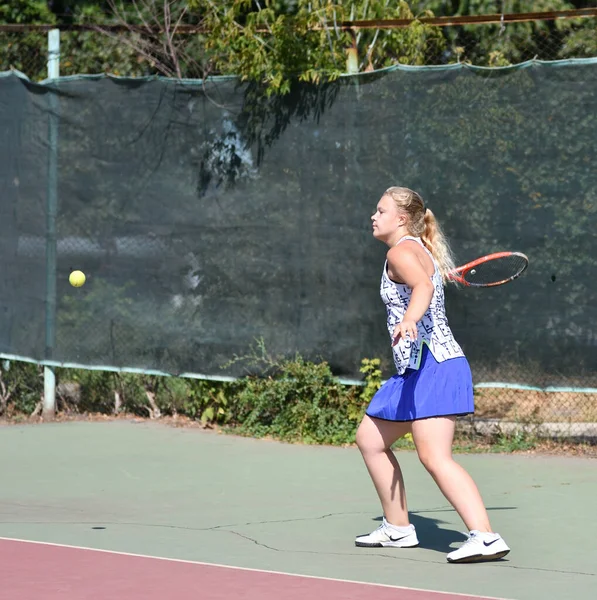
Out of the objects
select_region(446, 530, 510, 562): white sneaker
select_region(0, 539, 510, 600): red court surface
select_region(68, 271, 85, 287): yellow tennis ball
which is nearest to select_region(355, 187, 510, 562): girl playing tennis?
select_region(446, 530, 510, 562): white sneaker

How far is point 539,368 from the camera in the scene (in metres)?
7.54

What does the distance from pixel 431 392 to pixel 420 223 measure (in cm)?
75

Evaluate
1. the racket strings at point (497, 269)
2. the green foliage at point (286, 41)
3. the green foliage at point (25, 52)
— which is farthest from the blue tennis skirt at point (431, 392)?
the green foliage at point (25, 52)

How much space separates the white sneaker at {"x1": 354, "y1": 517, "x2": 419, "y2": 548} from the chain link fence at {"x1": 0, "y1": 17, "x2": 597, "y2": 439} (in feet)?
7.53

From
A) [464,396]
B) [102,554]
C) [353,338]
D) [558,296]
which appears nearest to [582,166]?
[558,296]

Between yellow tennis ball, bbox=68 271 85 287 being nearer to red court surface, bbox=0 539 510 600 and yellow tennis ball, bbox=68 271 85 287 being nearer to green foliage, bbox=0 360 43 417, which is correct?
green foliage, bbox=0 360 43 417

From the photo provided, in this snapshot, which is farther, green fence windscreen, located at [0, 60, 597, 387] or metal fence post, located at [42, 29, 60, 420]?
metal fence post, located at [42, 29, 60, 420]

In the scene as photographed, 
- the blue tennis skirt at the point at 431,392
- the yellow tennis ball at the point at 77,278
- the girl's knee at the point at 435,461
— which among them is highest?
the yellow tennis ball at the point at 77,278

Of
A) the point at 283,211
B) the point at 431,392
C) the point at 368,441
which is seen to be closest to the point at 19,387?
the point at 283,211

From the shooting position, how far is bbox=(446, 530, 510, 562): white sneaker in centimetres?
508

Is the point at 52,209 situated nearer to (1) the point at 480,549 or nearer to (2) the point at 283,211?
(2) the point at 283,211

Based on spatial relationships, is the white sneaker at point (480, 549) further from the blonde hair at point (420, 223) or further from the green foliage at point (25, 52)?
the green foliage at point (25, 52)

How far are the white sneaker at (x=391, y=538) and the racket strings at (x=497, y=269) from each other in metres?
2.05

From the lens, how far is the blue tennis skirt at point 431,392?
5.26 m
